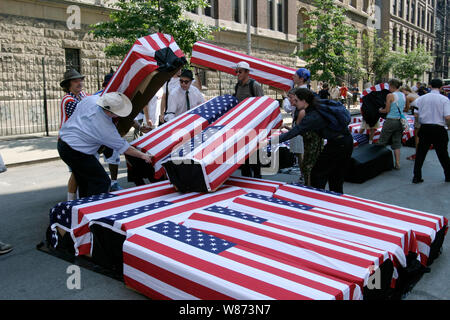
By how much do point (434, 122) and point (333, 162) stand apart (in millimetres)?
3323

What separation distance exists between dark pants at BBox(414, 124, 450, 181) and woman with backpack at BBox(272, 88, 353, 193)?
306 cm

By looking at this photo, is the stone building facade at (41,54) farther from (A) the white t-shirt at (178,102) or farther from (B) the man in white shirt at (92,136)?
(B) the man in white shirt at (92,136)

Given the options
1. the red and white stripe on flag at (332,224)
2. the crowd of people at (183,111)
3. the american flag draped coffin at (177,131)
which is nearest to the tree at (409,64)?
the crowd of people at (183,111)

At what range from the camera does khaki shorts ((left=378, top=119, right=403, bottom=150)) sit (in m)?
9.41

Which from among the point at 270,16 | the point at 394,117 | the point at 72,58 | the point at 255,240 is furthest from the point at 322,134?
the point at 270,16

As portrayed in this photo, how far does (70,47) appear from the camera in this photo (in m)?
16.7

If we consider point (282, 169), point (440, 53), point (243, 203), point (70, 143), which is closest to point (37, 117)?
point (282, 169)

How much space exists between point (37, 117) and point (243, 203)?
12.9 metres

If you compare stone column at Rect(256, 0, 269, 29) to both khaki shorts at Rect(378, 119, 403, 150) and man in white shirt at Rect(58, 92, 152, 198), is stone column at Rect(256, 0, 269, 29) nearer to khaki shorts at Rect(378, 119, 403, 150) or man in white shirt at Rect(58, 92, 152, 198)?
khaki shorts at Rect(378, 119, 403, 150)

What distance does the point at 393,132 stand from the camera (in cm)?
952

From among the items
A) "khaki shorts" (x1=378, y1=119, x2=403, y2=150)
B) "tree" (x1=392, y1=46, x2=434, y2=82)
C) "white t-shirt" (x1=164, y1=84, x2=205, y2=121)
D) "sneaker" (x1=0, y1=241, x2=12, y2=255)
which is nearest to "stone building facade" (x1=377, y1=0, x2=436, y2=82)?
"tree" (x1=392, y1=46, x2=434, y2=82)

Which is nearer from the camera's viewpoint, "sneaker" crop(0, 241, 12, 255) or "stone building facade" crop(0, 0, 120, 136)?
"sneaker" crop(0, 241, 12, 255)
